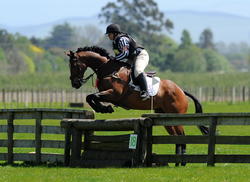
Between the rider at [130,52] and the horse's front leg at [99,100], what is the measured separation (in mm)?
979

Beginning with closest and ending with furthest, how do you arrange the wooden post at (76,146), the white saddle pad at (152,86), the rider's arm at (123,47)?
the wooden post at (76,146)
the rider's arm at (123,47)
the white saddle pad at (152,86)

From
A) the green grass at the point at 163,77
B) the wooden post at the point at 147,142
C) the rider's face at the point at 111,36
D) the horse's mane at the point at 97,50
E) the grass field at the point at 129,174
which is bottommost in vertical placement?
the green grass at the point at 163,77

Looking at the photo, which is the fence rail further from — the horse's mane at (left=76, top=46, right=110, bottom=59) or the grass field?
the grass field

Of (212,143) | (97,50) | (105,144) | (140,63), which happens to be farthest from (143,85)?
(212,143)

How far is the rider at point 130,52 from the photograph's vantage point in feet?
61.3

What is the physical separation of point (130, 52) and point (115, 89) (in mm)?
1122

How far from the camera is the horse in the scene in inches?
726

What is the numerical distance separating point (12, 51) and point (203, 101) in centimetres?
7308

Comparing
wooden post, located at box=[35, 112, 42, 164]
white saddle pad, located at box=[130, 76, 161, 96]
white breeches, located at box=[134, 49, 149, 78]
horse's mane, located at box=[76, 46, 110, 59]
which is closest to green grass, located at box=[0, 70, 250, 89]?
horse's mane, located at box=[76, 46, 110, 59]

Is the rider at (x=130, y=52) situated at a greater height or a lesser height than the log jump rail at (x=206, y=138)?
greater

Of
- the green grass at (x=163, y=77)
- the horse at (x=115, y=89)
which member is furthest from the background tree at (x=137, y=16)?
the horse at (x=115, y=89)

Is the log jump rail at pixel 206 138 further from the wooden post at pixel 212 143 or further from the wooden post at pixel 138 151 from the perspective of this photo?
the wooden post at pixel 138 151

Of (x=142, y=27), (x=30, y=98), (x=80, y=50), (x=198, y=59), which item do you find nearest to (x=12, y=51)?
(x=142, y=27)

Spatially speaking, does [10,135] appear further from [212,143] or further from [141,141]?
[212,143]
